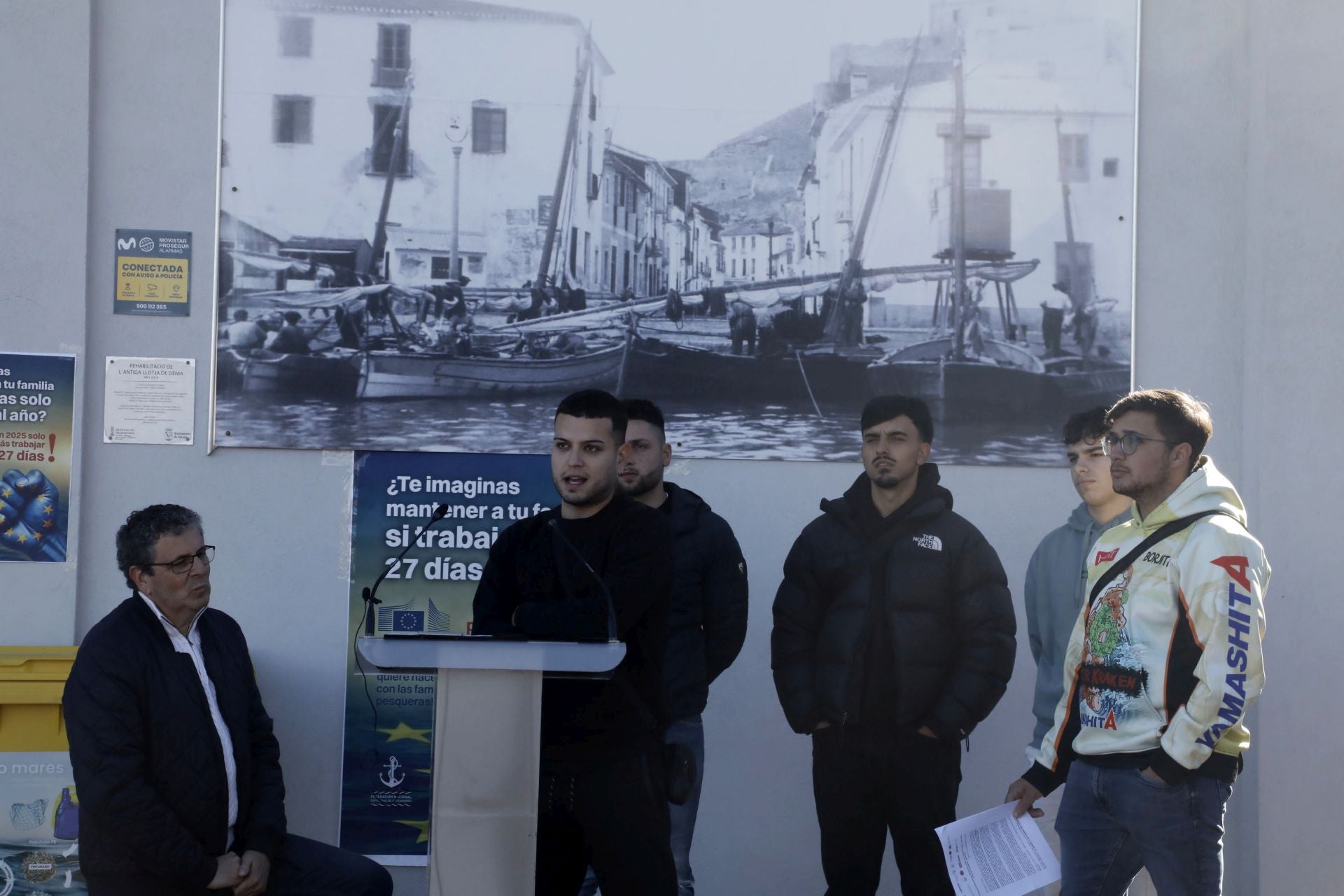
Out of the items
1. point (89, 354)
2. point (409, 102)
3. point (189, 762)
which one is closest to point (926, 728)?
point (189, 762)

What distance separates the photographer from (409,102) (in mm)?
4762

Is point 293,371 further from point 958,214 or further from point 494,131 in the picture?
point 958,214

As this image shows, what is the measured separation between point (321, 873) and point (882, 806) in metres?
1.63

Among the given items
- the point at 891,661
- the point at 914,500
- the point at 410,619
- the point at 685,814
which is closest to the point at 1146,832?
the point at 891,661

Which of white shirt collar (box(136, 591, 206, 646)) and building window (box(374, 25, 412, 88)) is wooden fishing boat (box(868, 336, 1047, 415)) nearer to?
building window (box(374, 25, 412, 88))

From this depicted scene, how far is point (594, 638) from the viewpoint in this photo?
261cm

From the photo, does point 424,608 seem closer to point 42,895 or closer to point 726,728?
point 726,728

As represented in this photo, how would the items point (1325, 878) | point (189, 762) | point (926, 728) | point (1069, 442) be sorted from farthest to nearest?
point (1325, 878) → point (1069, 442) → point (926, 728) → point (189, 762)

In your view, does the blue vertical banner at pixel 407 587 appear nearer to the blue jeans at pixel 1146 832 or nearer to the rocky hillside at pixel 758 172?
the rocky hillside at pixel 758 172

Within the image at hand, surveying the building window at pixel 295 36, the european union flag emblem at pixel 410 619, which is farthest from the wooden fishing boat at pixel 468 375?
the building window at pixel 295 36

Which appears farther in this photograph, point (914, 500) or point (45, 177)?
point (45, 177)

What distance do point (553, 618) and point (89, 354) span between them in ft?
9.31

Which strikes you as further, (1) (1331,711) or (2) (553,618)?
(1) (1331,711)

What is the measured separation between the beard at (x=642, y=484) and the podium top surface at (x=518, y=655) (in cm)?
175
